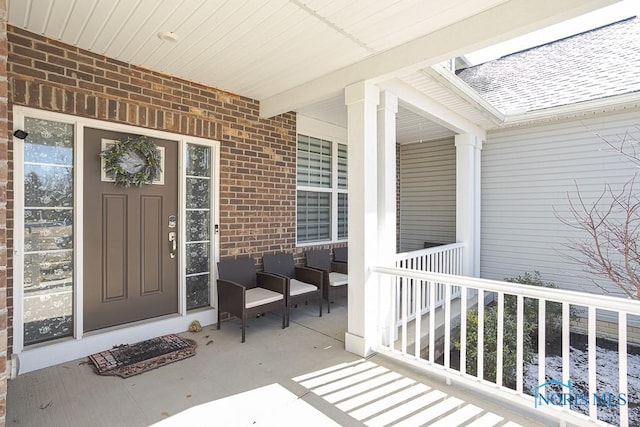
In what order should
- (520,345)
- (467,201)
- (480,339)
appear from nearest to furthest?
1. (520,345)
2. (480,339)
3. (467,201)

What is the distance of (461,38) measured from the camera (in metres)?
2.49

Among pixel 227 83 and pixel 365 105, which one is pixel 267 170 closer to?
pixel 227 83

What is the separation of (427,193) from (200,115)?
15.4ft

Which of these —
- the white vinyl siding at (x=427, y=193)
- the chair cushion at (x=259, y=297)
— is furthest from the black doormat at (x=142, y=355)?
the white vinyl siding at (x=427, y=193)

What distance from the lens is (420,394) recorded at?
2.48 metres

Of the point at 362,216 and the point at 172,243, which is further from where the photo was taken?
the point at 172,243

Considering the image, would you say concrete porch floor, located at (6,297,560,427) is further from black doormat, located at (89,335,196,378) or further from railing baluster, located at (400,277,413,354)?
railing baluster, located at (400,277,413,354)

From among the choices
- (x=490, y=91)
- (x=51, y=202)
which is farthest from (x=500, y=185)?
(x=51, y=202)

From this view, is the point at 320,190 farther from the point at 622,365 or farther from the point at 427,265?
the point at 622,365

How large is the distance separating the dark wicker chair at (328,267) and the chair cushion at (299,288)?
0.23 m

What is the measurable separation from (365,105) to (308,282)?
2439mm

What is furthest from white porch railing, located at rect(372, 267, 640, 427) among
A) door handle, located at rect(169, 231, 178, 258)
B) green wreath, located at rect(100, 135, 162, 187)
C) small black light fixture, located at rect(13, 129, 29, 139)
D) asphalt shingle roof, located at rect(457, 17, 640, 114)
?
small black light fixture, located at rect(13, 129, 29, 139)

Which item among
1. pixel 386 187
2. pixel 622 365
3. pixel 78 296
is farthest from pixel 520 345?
pixel 78 296

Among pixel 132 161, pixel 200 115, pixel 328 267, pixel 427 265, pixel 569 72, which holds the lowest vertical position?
pixel 328 267
